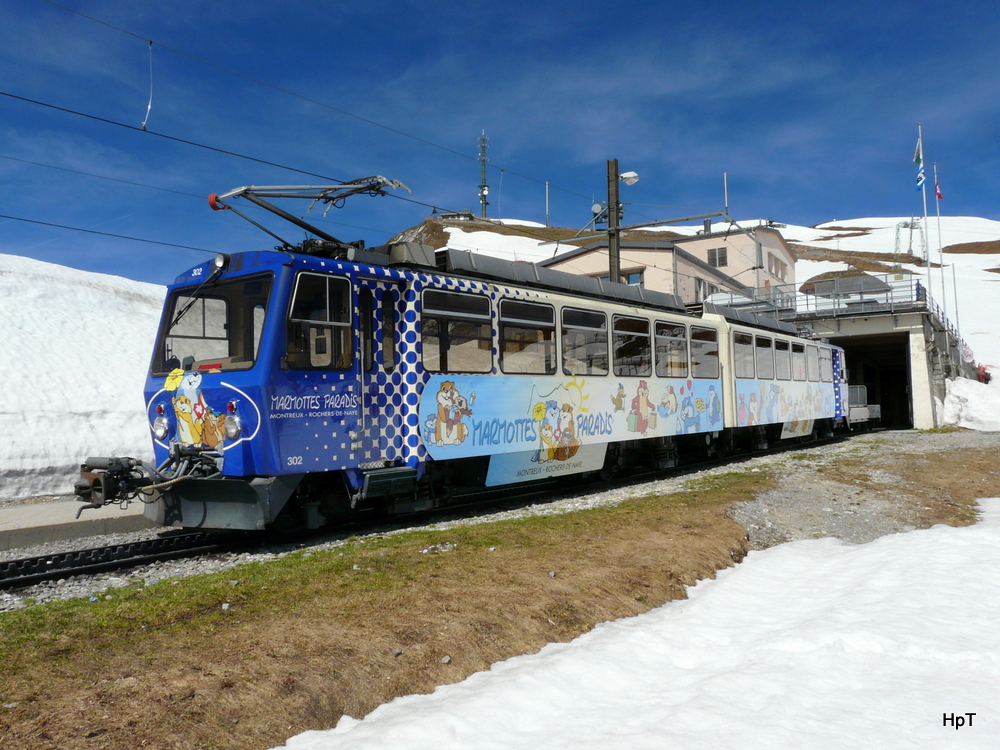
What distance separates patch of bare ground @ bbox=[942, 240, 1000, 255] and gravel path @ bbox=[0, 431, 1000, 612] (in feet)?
420

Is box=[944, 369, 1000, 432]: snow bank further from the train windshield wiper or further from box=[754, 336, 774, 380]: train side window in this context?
the train windshield wiper

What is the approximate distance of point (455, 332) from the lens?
970cm

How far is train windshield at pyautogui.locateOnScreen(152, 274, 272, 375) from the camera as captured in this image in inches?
320

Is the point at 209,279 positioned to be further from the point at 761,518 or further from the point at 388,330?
the point at 761,518

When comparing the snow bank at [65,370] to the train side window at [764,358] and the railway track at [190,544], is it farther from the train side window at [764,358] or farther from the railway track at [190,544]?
the train side window at [764,358]

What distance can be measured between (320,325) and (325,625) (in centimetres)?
403

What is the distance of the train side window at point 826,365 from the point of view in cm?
2330

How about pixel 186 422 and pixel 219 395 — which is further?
pixel 186 422

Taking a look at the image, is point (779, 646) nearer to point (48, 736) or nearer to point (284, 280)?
point (48, 736)

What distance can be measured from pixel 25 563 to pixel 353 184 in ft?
21.9

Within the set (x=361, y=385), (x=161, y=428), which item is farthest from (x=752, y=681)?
(x=161, y=428)

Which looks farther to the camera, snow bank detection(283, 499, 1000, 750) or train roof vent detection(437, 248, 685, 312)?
train roof vent detection(437, 248, 685, 312)

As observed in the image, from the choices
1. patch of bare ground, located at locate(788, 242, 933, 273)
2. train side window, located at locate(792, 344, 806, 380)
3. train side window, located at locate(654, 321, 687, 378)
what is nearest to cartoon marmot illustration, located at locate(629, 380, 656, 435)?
train side window, located at locate(654, 321, 687, 378)

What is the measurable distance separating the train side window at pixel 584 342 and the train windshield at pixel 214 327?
4955mm
